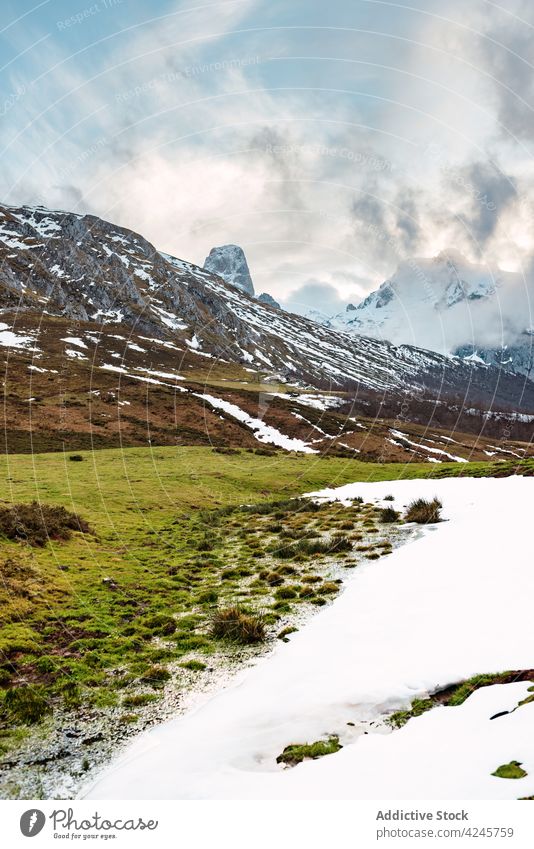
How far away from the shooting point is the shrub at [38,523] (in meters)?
18.3

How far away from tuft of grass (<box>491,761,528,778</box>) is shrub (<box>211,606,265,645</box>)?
7.26m

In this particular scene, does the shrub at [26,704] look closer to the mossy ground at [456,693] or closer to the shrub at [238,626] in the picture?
the shrub at [238,626]

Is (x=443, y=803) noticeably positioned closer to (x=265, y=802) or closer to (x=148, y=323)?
(x=265, y=802)

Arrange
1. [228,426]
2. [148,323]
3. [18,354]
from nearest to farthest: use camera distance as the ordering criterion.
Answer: [228,426] → [18,354] → [148,323]

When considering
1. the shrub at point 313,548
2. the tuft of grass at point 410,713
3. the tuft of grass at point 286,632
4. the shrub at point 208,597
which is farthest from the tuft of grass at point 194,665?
the shrub at point 313,548

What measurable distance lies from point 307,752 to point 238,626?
5.30 metres

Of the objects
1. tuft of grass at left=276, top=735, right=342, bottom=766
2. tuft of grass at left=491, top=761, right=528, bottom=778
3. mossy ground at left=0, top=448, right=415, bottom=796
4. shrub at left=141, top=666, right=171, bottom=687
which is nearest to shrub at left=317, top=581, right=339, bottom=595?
mossy ground at left=0, top=448, right=415, bottom=796

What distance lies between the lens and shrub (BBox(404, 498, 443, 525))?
22.3m

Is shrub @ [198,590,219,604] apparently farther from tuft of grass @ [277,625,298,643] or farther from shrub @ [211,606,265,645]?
tuft of grass @ [277,625,298,643]

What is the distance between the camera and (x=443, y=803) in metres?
5.52

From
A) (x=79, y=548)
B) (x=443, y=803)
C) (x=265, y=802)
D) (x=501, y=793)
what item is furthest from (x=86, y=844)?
(x=79, y=548)

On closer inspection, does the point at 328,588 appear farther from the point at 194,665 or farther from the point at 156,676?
the point at 156,676

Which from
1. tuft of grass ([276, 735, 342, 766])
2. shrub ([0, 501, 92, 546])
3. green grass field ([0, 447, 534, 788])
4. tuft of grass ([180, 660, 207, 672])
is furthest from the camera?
shrub ([0, 501, 92, 546])

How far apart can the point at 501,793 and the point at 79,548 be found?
60.1ft
